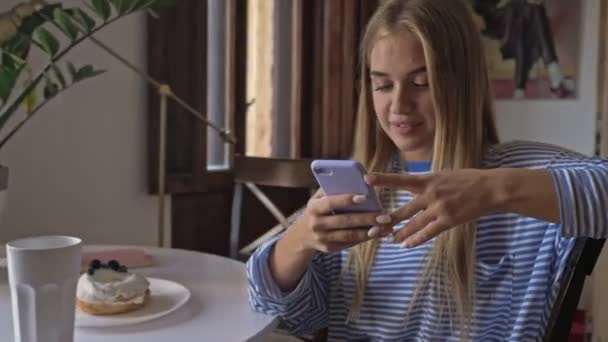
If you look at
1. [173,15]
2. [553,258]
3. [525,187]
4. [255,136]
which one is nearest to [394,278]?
[553,258]

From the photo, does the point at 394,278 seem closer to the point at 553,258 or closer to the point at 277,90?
the point at 553,258

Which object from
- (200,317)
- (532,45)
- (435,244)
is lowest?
(200,317)

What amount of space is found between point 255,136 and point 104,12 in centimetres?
110

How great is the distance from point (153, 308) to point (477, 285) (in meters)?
0.49

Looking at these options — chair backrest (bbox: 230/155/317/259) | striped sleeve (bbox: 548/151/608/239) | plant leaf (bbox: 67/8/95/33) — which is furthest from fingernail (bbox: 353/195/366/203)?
chair backrest (bbox: 230/155/317/259)

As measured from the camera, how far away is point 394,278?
1136 mm

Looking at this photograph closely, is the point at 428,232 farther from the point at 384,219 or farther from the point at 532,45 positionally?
the point at 532,45

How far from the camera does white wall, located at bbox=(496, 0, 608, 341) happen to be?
2.80 meters

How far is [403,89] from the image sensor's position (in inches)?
41.8

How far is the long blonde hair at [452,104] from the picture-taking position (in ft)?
3.41

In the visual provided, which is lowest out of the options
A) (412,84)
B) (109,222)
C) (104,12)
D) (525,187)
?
(109,222)

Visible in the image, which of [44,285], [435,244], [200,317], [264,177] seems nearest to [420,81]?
[435,244]

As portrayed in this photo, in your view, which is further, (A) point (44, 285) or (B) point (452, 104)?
(B) point (452, 104)

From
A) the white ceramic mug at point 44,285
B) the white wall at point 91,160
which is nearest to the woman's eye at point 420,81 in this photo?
the white ceramic mug at point 44,285
